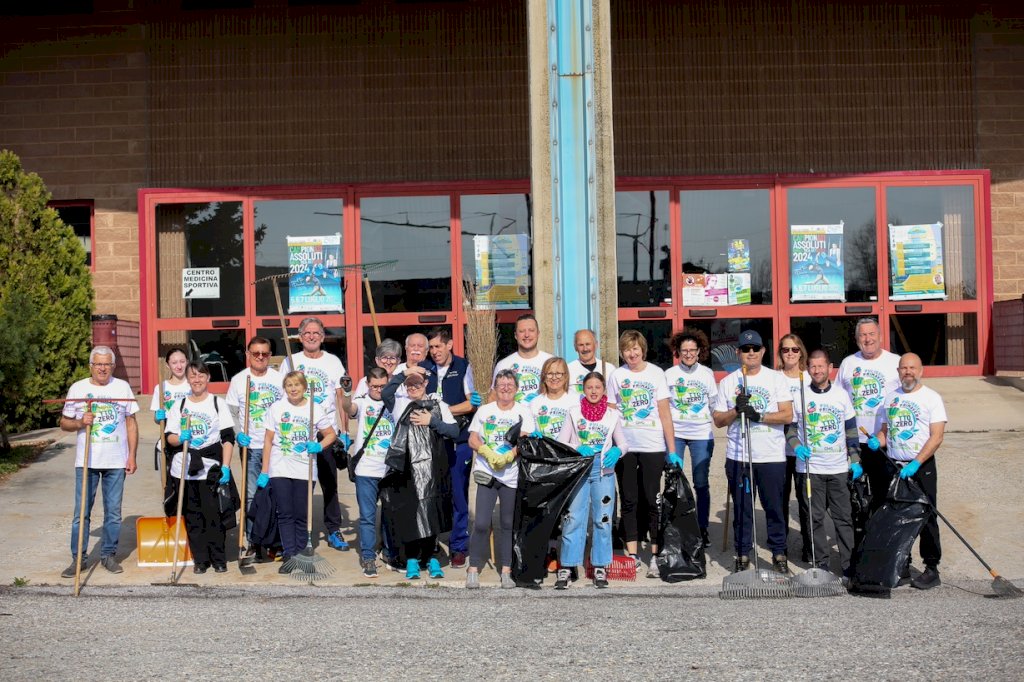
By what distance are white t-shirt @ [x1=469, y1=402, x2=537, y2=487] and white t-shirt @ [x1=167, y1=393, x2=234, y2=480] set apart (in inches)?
74.7

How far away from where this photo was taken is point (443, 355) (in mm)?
8750

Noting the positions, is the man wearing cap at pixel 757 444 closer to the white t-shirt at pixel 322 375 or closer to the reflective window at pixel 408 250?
the white t-shirt at pixel 322 375

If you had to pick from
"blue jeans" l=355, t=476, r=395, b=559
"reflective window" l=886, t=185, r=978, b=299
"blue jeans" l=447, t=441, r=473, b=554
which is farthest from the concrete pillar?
"reflective window" l=886, t=185, r=978, b=299

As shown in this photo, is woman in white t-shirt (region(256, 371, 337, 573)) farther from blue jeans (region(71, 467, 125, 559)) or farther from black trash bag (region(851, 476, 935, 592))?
black trash bag (region(851, 476, 935, 592))

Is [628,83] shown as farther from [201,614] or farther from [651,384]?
[201,614]

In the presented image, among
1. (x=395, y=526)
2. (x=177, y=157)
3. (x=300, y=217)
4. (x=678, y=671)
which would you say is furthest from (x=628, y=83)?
(x=678, y=671)

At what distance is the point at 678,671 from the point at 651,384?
311 cm

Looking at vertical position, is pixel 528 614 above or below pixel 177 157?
below

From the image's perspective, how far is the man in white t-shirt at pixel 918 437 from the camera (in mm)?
7695

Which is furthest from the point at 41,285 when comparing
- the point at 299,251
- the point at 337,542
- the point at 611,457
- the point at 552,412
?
the point at 611,457

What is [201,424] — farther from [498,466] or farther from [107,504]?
[498,466]

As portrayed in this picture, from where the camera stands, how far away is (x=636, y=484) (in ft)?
27.1

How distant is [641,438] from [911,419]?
5.88ft

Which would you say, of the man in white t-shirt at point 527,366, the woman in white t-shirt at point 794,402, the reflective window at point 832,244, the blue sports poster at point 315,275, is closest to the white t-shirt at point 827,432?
the woman in white t-shirt at point 794,402
